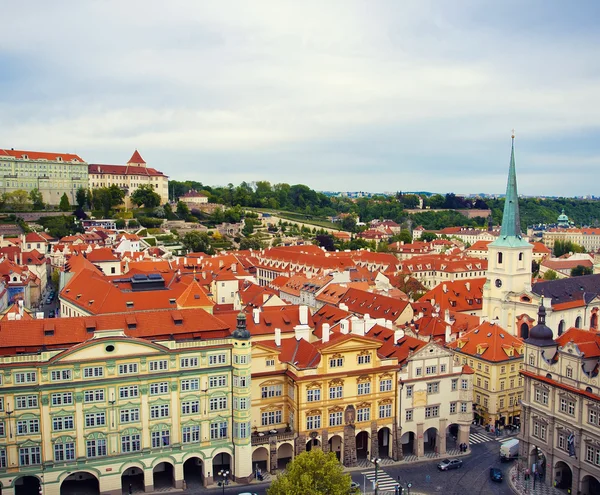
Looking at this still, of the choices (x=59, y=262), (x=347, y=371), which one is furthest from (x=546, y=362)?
(x=59, y=262)

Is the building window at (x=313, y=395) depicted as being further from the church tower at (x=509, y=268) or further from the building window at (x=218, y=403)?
the church tower at (x=509, y=268)

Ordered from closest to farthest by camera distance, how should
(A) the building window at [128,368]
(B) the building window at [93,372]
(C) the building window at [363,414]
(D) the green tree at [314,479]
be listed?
(D) the green tree at [314,479] → (B) the building window at [93,372] → (A) the building window at [128,368] → (C) the building window at [363,414]

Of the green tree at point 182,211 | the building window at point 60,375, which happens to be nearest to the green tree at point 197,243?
the green tree at point 182,211

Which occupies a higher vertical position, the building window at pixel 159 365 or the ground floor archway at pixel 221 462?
the building window at pixel 159 365

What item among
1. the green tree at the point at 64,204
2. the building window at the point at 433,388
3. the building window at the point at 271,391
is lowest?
the building window at the point at 433,388

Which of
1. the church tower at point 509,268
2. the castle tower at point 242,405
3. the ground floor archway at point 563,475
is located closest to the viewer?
the castle tower at point 242,405

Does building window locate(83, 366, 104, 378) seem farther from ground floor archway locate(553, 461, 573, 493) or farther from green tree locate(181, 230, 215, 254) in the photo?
green tree locate(181, 230, 215, 254)
